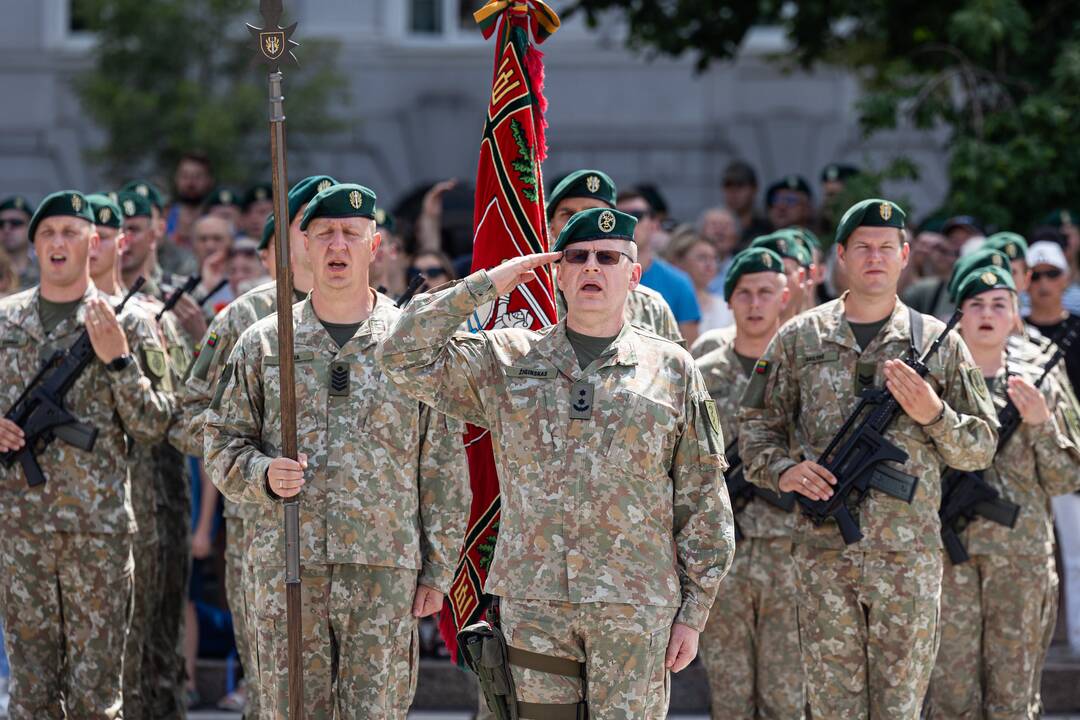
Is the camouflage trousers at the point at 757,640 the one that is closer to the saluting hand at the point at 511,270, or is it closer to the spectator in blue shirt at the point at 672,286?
the spectator in blue shirt at the point at 672,286

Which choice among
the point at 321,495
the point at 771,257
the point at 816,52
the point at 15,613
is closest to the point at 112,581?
the point at 15,613

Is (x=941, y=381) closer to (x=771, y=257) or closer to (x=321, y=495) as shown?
(x=771, y=257)

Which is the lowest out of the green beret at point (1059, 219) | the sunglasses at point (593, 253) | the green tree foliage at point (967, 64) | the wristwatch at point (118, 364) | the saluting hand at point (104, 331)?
the wristwatch at point (118, 364)

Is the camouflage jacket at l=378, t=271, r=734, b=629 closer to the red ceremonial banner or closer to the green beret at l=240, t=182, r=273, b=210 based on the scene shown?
the red ceremonial banner

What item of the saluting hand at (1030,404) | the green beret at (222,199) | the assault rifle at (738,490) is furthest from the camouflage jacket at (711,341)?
the green beret at (222,199)

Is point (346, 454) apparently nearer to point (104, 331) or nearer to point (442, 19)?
point (104, 331)

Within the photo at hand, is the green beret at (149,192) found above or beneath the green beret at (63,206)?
above

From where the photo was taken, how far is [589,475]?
577cm

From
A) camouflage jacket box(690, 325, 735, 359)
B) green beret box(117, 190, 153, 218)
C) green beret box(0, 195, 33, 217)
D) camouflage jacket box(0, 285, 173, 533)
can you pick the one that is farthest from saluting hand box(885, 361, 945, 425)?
green beret box(0, 195, 33, 217)

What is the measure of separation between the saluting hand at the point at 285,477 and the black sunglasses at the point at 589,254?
3.82 ft

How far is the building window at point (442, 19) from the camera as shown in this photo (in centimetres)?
1720

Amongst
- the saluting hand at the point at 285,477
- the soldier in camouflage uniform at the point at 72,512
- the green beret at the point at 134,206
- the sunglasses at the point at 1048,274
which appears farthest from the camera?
the sunglasses at the point at 1048,274

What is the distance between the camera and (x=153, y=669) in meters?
8.29

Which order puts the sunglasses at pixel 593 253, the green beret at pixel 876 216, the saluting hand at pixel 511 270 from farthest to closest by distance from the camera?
the green beret at pixel 876 216 → the sunglasses at pixel 593 253 → the saluting hand at pixel 511 270
